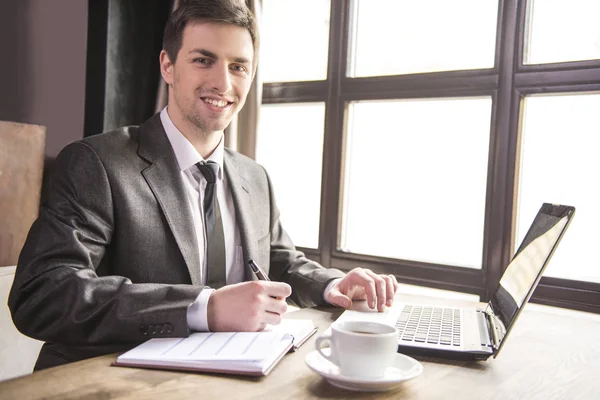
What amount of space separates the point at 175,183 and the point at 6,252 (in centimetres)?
93

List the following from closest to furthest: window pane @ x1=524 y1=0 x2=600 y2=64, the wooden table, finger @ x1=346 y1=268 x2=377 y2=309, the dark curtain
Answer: the wooden table < finger @ x1=346 y1=268 x2=377 y2=309 < window pane @ x1=524 y1=0 x2=600 y2=64 < the dark curtain

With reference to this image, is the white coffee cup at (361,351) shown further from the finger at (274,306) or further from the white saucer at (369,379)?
the finger at (274,306)

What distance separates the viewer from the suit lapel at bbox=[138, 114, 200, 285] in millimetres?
1380

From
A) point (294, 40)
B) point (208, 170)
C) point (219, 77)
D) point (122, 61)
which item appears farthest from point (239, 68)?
point (294, 40)

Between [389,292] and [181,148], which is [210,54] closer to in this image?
[181,148]

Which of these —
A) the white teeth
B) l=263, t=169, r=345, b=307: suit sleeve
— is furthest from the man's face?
l=263, t=169, r=345, b=307: suit sleeve

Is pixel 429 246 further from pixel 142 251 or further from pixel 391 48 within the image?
pixel 142 251

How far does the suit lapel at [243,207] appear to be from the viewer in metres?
1.61

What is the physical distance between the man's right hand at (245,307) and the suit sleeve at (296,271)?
422 millimetres

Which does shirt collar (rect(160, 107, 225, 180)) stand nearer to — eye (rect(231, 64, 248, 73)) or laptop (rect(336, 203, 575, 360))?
eye (rect(231, 64, 248, 73))

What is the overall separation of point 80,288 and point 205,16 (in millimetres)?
845

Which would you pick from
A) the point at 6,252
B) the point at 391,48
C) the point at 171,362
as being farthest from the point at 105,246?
the point at 391,48

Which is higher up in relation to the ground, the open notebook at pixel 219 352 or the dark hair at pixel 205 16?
the dark hair at pixel 205 16

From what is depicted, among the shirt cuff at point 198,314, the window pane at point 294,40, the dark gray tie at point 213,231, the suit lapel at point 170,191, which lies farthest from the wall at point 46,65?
the shirt cuff at point 198,314
